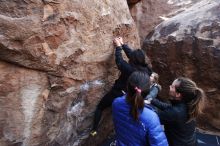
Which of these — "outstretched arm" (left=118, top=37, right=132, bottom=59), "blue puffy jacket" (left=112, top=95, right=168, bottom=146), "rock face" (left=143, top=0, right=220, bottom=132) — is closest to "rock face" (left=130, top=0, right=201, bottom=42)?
"rock face" (left=143, top=0, right=220, bottom=132)

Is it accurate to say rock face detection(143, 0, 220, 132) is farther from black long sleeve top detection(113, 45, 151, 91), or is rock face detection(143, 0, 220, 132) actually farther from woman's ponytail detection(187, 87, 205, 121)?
woman's ponytail detection(187, 87, 205, 121)

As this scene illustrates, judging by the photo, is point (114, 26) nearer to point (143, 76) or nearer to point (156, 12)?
point (143, 76)

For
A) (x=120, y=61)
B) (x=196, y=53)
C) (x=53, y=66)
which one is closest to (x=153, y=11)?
(x=196, y=53)

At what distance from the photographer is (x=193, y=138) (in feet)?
11.6

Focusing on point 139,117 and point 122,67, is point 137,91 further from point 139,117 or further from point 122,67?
point 122,67

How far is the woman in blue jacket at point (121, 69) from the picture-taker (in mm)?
4340

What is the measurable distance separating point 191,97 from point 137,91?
71 cm

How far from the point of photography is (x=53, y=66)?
3932 millimetres

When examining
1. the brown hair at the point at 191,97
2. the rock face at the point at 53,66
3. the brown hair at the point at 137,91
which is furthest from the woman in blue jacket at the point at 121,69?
the brown hair at the point at 137,91

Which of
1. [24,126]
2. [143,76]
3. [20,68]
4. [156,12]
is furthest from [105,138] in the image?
[156,12]

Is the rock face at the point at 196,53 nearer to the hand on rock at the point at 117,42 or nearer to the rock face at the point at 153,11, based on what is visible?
the hand on rock at the point at 117,42

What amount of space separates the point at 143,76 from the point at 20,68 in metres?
1.46

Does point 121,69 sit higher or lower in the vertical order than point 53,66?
lower

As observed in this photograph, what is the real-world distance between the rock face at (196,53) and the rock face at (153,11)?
5.41ft
